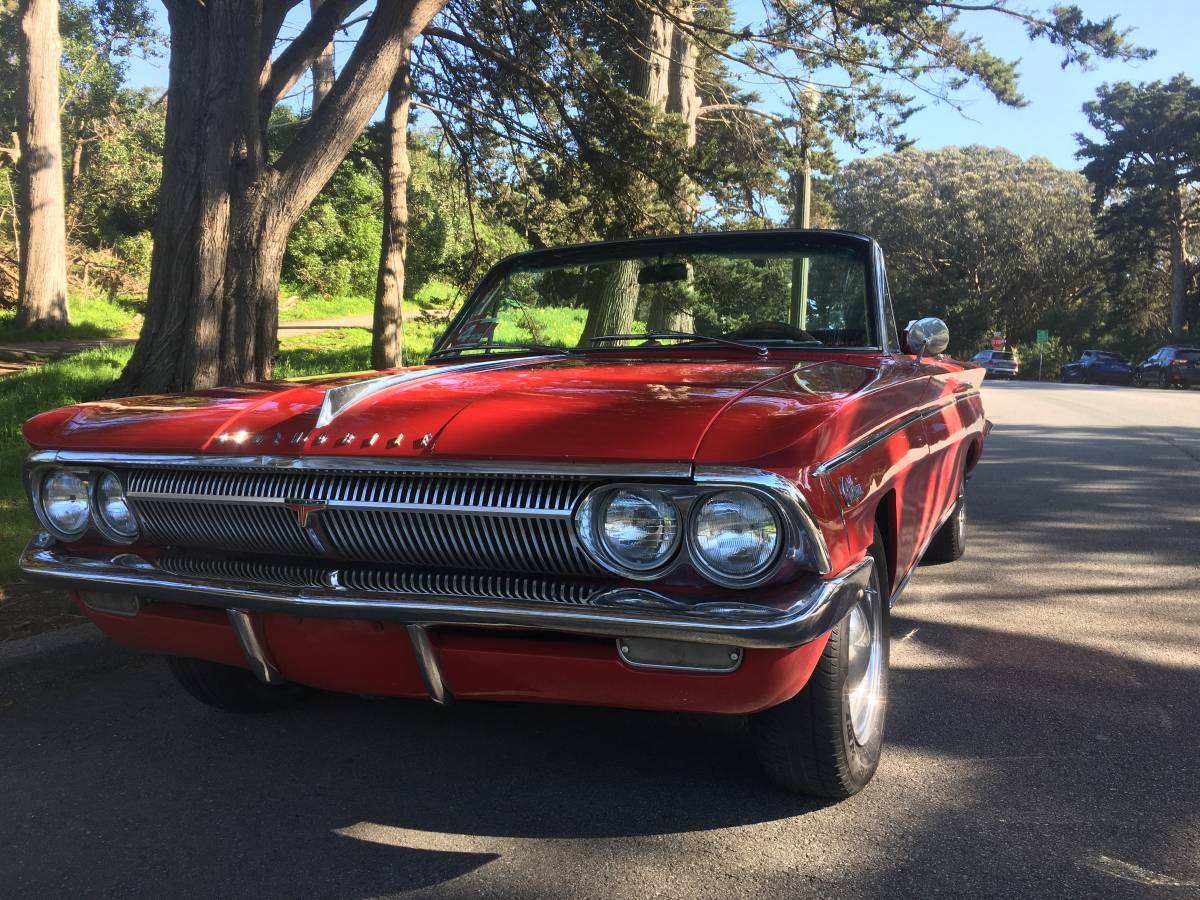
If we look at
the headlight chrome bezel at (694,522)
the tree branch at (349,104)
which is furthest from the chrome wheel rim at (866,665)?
the tree branch at (349,104)

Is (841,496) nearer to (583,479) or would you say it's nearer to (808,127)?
(583,479)

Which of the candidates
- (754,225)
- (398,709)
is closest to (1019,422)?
(754,225)

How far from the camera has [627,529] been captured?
2148 millimetres

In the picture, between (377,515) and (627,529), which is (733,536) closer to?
(627,529)

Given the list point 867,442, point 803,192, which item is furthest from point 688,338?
point 803,192

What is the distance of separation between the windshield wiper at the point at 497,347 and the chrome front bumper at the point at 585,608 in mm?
1658

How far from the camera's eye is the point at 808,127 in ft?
42.9

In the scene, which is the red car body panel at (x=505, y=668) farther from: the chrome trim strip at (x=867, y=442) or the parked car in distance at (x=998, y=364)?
the parked car in distance at (x=998, y=364)

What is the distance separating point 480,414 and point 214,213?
5041mm

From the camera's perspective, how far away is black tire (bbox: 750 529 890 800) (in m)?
2.33

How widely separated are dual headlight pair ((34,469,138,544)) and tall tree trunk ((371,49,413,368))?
855 cm

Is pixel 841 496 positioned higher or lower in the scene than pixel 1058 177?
lower

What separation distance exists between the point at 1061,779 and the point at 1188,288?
48.0 meters

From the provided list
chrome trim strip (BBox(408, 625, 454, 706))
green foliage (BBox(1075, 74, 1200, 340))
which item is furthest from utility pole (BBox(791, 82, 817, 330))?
green foliage (BBox(1075, 74, 1200, 340))
